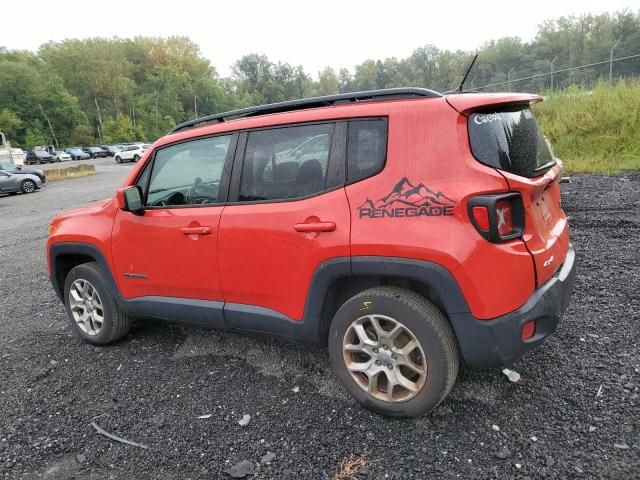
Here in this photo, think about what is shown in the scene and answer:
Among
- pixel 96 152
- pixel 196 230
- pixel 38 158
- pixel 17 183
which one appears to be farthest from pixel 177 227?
pixel 96 152

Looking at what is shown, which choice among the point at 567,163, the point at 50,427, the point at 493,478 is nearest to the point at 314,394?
the point at 493,478

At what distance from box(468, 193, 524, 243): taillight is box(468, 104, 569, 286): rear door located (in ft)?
0.25

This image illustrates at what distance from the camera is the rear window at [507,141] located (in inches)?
89.9

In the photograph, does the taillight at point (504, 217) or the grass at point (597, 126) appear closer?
the taillight at point (504, 217)

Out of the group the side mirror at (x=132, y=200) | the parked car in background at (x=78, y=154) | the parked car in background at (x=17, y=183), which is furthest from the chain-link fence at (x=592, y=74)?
the parked car in background at (x=78, y=154)

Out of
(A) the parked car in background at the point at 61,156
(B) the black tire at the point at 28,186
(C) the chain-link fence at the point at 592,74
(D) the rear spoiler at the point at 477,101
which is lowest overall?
(B) the black tire at the point at 28,186

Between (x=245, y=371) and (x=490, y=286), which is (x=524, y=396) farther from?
(x=245, y=371)

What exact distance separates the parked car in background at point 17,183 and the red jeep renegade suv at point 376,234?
19943 millimetres

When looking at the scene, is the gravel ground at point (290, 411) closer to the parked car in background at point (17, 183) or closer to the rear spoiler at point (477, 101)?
the rear spoiler at point (477, 101)

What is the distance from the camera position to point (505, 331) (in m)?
2.22

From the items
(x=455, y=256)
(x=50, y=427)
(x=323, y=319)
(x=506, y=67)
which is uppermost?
(x=506, y=67)

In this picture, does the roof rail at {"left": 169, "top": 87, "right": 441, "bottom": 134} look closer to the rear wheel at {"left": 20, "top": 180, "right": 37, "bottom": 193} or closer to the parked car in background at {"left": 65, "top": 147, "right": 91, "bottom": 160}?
the rear wheel at {"left": 20, "top": 180, "right": 37, "bottom": 193}

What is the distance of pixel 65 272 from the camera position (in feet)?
13.6

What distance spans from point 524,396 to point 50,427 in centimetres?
286
